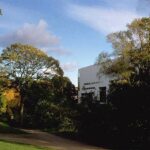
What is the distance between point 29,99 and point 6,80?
3.91 m

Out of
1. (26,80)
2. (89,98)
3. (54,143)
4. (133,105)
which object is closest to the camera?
(133,105)

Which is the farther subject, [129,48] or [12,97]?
[12,97]

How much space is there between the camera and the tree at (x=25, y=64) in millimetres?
64062

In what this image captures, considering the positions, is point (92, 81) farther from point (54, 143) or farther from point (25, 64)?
point (54, 143)

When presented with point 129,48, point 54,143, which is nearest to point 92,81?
point 129,48

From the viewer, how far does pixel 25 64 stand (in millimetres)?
64438

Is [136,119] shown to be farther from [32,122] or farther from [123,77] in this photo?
[32,122]

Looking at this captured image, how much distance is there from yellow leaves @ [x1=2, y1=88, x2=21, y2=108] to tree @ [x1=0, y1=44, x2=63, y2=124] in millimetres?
1081

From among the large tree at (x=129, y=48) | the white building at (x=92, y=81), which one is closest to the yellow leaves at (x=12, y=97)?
the white building at (x=92, y=81)

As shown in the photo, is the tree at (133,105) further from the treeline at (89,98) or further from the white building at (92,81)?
the white building at (92,81)

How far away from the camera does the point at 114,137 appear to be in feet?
113

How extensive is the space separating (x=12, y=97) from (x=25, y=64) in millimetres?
4773

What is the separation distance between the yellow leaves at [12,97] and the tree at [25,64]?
1.08 meters

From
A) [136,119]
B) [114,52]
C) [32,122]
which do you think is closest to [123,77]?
[114,52]
